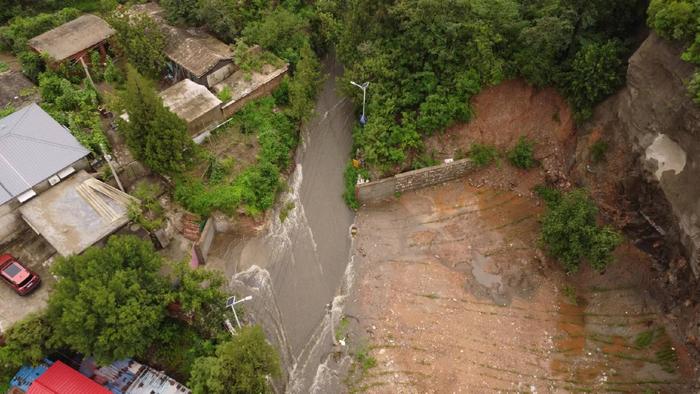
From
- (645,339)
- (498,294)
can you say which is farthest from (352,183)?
(645,339)

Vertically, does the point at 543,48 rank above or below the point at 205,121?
above

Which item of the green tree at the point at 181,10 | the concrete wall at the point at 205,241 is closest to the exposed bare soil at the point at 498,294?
the concrete wall at the point at 205,241

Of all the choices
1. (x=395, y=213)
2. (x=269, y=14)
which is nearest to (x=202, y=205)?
(x=395, y=213)

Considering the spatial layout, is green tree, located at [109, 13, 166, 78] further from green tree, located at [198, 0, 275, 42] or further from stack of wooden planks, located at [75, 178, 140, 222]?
stack of wooden planks, located at [75, 178, 140, 222]

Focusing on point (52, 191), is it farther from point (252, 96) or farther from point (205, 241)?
point (252, 96)

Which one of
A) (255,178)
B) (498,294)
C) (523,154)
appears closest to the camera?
(498,294)

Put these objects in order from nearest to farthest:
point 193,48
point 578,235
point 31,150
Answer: point 578,235
point 31,150
point 193,48
